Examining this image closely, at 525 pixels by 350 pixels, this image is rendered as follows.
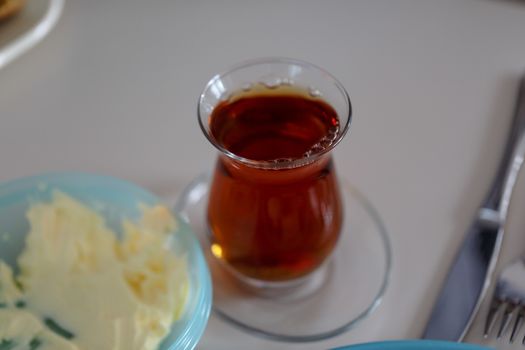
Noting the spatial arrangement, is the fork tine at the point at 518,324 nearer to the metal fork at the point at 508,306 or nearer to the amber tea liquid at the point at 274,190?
the metal fork at the point at 508,306

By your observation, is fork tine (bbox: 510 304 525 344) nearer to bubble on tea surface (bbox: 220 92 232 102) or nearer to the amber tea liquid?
the amber tea liquid

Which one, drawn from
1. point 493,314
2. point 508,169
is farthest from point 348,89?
point 493,314

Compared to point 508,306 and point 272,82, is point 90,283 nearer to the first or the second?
point 272,82

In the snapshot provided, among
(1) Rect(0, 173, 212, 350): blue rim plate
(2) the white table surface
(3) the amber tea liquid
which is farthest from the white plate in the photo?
(3) the amber tea liquid

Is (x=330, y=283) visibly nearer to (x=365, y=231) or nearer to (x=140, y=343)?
(x=365, y=231)

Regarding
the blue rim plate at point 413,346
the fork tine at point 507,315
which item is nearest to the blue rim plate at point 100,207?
the blue rim plate at point 413,346

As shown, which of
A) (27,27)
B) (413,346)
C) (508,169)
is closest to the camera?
(413,346)
